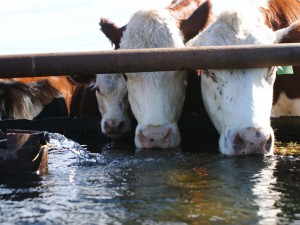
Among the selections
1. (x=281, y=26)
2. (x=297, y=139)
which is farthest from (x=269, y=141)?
(x=281, y=26)

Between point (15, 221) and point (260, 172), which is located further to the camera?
point (260, 172)

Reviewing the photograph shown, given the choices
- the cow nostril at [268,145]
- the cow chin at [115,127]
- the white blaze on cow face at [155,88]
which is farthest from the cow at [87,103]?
the cow nostril at [268,145]

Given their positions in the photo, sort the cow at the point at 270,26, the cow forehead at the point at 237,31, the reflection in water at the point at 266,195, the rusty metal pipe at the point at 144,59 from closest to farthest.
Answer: the reflection in water at the point at 266,195
the rusty metal pipe at the point at 144,59
the cow forehead at the point at 237,31
the cow at the point at 270,26

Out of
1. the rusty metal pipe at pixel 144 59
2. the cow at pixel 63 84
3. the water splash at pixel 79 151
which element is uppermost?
the rusty metal pipe at pixel 144 59

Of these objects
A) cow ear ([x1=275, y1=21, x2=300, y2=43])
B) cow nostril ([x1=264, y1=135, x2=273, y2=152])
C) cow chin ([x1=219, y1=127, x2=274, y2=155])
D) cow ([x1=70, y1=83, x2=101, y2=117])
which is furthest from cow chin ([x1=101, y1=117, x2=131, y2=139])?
cow nostril ([x1=264, y1=135, x2=273, y2=152])

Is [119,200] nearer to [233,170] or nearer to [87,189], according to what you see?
[87,189]

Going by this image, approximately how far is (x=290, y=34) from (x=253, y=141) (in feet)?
5.38

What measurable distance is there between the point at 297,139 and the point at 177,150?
4.95 feet

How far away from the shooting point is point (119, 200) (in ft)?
13.5

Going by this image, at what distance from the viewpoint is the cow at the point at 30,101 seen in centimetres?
975

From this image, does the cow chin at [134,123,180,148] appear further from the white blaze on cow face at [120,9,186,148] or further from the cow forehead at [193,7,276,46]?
the cow forehead at [193,7,276,46]

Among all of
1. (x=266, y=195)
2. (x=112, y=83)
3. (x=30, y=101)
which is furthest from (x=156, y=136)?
(x=30, y=101)

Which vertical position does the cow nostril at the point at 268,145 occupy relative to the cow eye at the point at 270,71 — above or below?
→ below

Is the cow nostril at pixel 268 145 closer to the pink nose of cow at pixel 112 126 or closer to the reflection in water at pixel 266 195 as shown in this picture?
the reflection in water at pixel 266 195
